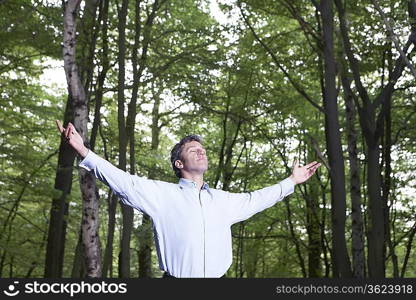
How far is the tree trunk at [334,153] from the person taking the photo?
8.23 meters

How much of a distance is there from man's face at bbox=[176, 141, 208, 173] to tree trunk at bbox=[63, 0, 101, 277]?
432 centimetres

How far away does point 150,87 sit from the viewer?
611 inches

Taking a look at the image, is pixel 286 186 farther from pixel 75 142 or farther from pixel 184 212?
pixel 75 142

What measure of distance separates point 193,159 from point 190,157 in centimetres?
2

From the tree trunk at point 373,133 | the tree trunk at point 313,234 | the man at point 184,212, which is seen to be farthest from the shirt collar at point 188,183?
the tree trunk at point 313,234

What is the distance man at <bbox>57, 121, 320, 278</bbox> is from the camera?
8.98 feet

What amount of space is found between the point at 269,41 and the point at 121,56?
3.64 metres

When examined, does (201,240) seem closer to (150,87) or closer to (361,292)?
(361,292)

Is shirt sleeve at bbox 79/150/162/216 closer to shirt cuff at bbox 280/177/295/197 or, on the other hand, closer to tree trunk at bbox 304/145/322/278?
shirt cuff at bbox 280/177/295/197

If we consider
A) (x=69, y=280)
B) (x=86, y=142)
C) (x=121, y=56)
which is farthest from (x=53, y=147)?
(x=69, y=280)

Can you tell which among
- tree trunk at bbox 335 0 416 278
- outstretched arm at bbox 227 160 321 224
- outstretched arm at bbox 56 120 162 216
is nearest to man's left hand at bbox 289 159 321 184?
outstretched arm at bbox 227 160 321 224

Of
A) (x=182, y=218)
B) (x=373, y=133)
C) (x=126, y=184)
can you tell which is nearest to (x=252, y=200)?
(x=182, y=218)

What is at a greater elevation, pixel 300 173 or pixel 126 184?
pixel 300 173

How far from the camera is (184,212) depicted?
2.79m
